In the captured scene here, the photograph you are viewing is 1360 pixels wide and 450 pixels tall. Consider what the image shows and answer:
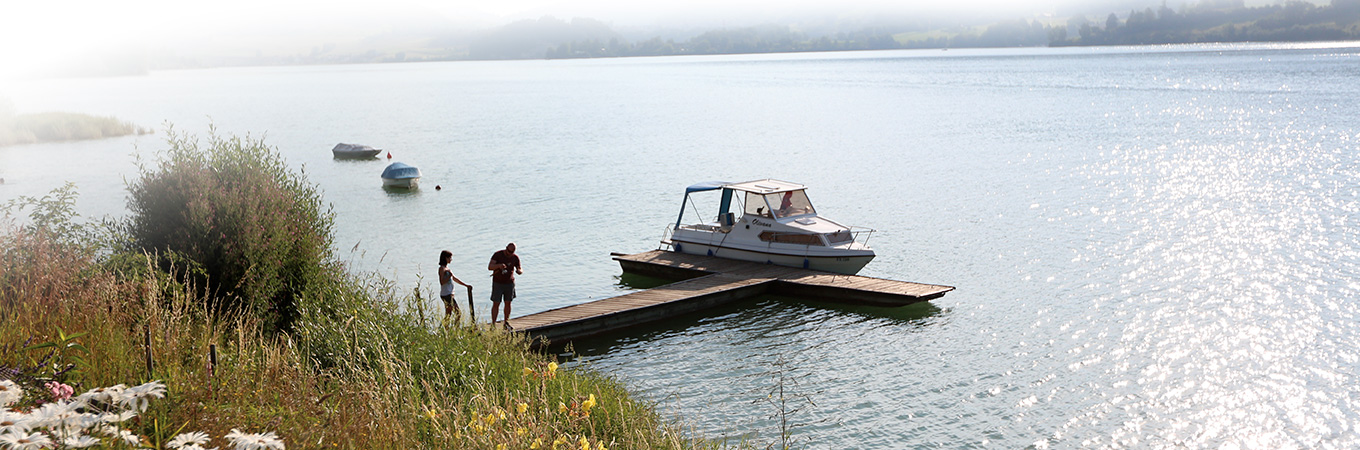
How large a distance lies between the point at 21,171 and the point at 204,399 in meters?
55.6

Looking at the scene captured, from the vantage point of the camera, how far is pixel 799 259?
2544 centimetres

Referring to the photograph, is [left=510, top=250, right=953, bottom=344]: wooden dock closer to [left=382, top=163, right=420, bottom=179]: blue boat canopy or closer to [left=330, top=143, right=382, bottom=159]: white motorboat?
[left=382, top=163, right=420, bottom=179]: blue boat canopy

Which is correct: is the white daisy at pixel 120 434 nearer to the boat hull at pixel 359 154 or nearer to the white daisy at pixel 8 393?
the white daisy at pixel 8 393

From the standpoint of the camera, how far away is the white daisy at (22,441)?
4078mm

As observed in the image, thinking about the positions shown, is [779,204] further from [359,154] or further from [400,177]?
[359,154]

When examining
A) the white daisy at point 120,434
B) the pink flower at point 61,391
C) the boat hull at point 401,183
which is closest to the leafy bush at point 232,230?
the pink flower at point 61,391

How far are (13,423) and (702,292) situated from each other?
18.9 m

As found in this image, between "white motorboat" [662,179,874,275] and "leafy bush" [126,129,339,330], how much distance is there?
13.4m

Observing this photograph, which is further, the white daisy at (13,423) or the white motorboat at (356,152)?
the white motorboat at (356,152)

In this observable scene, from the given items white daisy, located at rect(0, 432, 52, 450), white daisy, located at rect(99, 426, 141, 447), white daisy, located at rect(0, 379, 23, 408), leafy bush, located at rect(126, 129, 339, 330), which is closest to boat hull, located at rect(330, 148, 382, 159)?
leafy bush, located at rect(126, 129, 339, 330)

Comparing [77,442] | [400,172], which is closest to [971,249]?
[77,442]

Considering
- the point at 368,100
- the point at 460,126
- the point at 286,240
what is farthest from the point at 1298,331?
the point at 368,100

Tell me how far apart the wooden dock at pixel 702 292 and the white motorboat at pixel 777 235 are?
1.07 feet

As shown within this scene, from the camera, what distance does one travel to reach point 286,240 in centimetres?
1455
